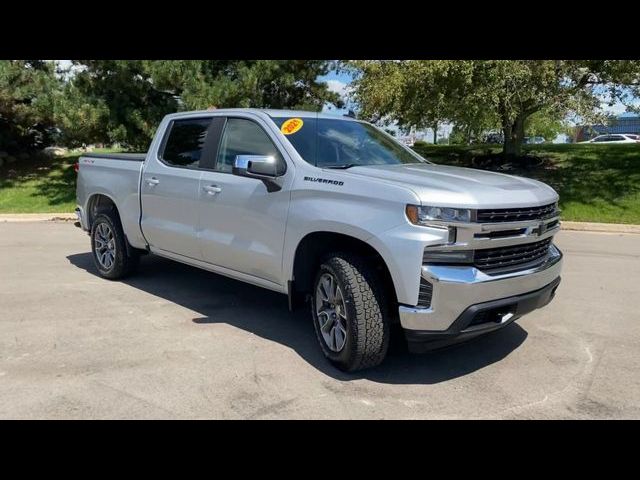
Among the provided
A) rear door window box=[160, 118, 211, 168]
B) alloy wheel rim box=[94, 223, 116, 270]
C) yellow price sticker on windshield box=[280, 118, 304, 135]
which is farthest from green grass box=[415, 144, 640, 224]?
alloy wheel rim box=[94, 223, 116, 270]

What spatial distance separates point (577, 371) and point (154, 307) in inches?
153

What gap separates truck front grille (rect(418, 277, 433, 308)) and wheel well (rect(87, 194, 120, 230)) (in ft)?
14.0

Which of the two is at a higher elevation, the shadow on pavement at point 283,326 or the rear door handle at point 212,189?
the rear door handle at point 212,189

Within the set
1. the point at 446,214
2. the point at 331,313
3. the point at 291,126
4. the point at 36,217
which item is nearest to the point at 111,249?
the point at 291,126

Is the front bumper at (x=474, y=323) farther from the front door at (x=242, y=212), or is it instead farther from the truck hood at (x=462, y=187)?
the front door at (x=242, y=212)

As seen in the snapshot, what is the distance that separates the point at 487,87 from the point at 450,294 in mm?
11053

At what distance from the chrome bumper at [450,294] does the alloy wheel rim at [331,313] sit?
1.82ft

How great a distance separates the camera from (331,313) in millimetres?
4086

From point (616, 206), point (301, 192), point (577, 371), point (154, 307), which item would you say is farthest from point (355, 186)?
point (616, 206)

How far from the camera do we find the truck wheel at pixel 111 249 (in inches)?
251

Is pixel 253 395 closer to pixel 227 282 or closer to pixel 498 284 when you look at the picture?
pixel 498 284

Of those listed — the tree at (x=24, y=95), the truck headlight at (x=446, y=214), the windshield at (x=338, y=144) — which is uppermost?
the tree at (x=24, y=95)

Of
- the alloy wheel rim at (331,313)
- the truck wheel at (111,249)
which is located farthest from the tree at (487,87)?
the alloy wheel rim at (331,313)

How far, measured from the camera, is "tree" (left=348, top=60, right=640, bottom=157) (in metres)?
12.8
